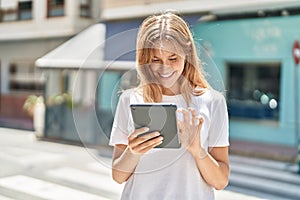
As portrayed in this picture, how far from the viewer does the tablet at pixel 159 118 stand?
84 cm

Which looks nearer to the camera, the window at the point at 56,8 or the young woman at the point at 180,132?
the young woman at the point at 180,132

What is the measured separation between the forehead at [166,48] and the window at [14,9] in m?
2.84

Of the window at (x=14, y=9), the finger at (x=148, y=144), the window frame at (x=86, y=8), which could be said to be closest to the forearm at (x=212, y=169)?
the finger at (x=148, y=144)

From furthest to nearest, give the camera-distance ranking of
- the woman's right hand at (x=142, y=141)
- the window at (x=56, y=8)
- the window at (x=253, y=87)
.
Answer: the window at (x=253, y=87) < the window at (x=56, y=8) < the woman's right hand at (x=142, y=141)

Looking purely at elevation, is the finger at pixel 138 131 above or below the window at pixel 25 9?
below

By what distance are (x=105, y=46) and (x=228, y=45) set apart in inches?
235

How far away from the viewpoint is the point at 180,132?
841 millimetres

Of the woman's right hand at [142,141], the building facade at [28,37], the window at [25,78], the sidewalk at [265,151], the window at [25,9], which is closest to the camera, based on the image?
the woman's right hand at [142,141]

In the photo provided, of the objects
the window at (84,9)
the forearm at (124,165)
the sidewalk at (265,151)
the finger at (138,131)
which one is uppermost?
the window at (84,9)

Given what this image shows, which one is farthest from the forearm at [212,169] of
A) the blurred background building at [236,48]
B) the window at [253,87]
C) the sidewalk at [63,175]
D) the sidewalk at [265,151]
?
the window at [253,87]

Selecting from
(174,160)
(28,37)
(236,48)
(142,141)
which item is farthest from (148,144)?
(236,48)

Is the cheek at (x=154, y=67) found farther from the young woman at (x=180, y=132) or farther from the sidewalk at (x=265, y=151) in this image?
the sidewalk at (x=265, y=151)

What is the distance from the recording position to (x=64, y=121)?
285 inches

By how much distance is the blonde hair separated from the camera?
2.82 ft
